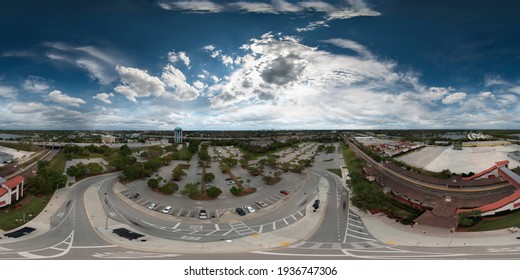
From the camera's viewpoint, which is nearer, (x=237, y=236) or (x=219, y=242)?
(x=219, y=242)

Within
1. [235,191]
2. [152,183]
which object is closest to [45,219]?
[152,183]

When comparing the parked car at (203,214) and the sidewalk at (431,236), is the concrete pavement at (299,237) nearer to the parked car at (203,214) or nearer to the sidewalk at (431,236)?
the sidewalk at (431,236)

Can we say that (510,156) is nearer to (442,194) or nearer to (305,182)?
(442,194)

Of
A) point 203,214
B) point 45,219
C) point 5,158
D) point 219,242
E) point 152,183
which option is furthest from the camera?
point 5,158

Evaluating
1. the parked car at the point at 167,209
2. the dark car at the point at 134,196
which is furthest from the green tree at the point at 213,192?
the dark car at the point at 134,196

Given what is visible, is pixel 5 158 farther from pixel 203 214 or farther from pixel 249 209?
pixel 249 209

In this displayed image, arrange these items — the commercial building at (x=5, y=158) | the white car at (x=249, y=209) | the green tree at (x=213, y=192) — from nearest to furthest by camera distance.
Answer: the white car at (x=249, y=209) → the green tree at (x=213, y=192) → the commercial building at (x=5, y=158)

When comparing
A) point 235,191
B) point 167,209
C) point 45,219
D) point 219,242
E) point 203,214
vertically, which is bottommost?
point 45,219

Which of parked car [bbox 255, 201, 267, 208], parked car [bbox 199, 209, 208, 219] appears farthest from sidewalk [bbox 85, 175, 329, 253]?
parked car [bbox 199, 209, 208, 219]

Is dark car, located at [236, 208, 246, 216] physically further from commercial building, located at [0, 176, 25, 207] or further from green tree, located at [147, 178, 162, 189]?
commercial building, located at [0, 176, 25, 207]

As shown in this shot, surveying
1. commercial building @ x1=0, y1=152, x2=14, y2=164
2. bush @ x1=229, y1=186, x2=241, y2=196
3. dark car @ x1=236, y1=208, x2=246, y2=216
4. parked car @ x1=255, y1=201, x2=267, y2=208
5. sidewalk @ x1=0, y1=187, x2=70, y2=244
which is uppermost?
commercial building @ x1=0, y1=152, x2=14, y2=164
